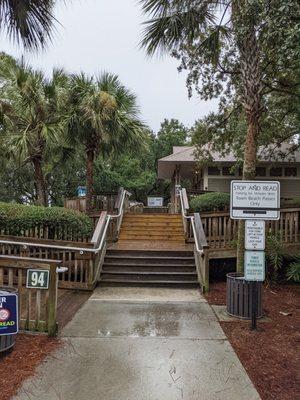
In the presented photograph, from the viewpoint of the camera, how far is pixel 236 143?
43.7 feet

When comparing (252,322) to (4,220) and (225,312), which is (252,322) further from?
(4,220)

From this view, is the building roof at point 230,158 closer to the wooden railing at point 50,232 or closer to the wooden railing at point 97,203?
the wooden railing at point 97,203

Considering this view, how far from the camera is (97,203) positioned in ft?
52.2

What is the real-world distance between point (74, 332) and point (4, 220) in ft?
14.6

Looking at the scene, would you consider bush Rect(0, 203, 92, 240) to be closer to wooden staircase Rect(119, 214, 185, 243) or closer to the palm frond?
wooden staircase Rect(119, 214, 185, 243)

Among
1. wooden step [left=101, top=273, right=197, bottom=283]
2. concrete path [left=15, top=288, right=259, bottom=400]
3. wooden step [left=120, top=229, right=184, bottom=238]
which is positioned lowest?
concrete path [left=15, top=288, right=259, bottom=400]

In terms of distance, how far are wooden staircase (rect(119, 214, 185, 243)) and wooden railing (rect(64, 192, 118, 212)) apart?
175 centimetres

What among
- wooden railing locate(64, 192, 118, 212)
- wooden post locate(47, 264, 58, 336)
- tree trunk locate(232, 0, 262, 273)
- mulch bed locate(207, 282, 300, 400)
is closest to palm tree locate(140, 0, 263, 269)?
tree trunk locate(232, 0, 262, 273)

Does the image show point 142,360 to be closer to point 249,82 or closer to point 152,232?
point 249,82

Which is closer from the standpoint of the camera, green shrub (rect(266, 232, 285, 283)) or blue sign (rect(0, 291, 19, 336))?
blue sign (rect(0, 291, 19, 336))

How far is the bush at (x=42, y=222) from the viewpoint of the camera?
8773 mm

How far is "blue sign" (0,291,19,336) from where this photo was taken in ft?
13.8

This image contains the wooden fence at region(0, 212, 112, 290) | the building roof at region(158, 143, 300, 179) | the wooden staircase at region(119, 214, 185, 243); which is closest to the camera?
the wooden fence at region(0, 212, 112, 290)

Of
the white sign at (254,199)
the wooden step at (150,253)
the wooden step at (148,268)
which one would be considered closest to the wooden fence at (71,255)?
the wooden step at (148,268)
